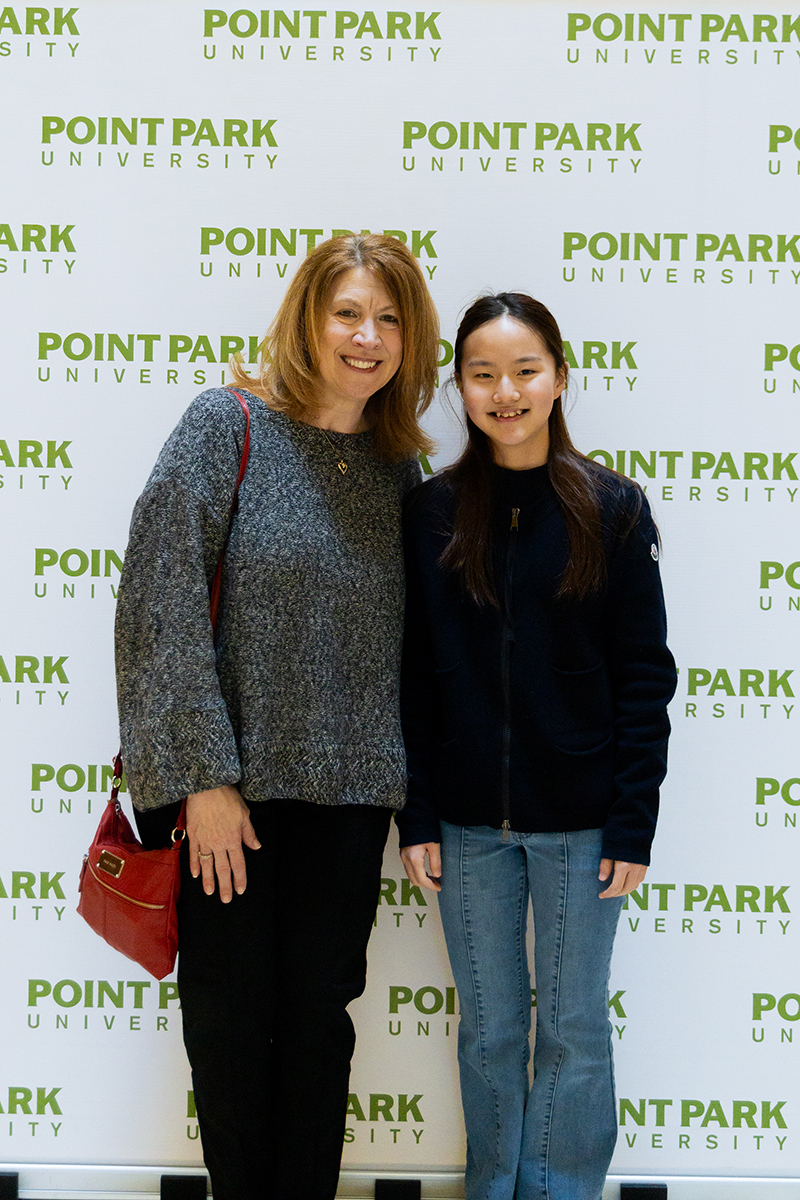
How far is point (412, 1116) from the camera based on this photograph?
1.77 m

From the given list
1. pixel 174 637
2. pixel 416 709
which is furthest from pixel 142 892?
pixel 416 709

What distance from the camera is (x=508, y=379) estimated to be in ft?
4.62

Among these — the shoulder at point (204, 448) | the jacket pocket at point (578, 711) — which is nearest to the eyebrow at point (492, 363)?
the shoulder at point (204, 448)

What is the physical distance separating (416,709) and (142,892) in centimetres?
51

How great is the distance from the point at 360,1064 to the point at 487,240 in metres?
1.60

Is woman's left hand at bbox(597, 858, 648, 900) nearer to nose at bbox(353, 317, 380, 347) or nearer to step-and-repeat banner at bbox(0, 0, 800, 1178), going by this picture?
step-and-repeat banner at bbox(0, 0, 800, 1178)

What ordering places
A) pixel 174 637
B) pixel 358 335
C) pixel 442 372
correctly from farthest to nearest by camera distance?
pixel 442 372, pixel 358 335, pixel 174 637

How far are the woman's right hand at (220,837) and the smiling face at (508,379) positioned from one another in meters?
0.69

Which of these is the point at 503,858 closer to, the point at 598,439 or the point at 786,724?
the point at 786,724

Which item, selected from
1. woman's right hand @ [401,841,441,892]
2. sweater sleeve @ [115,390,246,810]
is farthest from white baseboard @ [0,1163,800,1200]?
sweater sleeve @ [115,390,246,810]

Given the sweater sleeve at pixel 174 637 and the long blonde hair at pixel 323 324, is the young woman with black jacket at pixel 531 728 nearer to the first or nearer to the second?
the long blonde hair at pixel 323 324

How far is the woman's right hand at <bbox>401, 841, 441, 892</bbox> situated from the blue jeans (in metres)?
0.02

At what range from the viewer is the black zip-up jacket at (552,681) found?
1.42 m

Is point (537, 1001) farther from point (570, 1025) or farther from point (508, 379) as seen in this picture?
point (508, 379)
